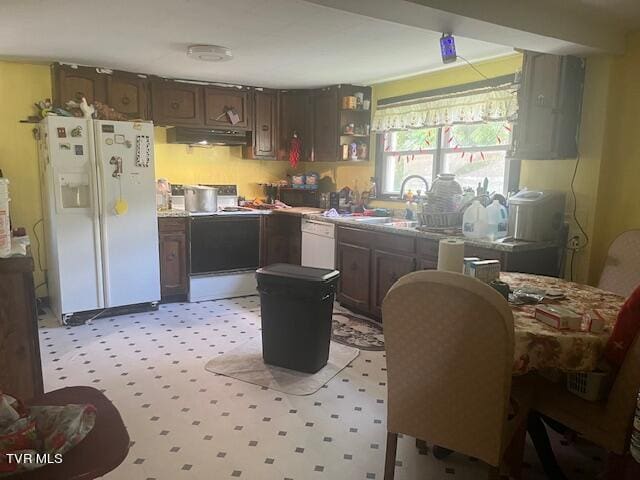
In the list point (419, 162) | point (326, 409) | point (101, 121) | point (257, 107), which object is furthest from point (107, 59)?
point (326, 409)

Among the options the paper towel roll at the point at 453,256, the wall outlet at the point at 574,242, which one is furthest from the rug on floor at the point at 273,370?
the wall outlet at the point at 574,242

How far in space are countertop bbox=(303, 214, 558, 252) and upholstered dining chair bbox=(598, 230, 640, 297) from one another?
369 mm

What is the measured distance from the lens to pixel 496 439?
1.52 m

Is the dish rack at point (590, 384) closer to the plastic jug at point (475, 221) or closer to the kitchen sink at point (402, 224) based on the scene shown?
the plastic jug at point (475, 221)

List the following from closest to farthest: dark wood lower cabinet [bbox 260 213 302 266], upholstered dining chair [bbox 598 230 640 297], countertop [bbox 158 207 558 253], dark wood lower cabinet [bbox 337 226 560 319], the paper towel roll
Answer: the paper towel roll < upholstered dining chair [bbox 598 230 640 297] < countertop [bbox 158 207 558 253] < dark wood lower cabinet [bbox 337 226 560 319] < dark wood lower cabinet [bbox 260 213 302 266]

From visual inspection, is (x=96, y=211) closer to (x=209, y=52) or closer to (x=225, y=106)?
(x=209, y=52)

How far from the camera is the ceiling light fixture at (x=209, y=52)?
3.23 metres

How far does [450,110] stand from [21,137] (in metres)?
3.69

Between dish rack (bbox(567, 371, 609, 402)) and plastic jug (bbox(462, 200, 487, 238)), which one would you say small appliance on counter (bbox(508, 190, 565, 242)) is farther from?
dish rack (bbox(567, 371, 609, 402))

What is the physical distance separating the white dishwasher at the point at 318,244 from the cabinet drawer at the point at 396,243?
24.7 inches

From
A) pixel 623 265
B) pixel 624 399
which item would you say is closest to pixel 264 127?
pixel 623 265

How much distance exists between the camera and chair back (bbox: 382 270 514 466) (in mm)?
1434

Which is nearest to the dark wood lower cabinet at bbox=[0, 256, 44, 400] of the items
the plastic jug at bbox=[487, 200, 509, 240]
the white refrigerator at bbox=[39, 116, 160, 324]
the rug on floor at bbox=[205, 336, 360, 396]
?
the rug on floor at bbox=[205, 336, 360, 396]

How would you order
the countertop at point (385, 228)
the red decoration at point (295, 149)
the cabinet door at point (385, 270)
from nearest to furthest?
the countertop at point (385, 228) → the cabinet door at point (385, 270) → the red decoration at point (295, 149)
